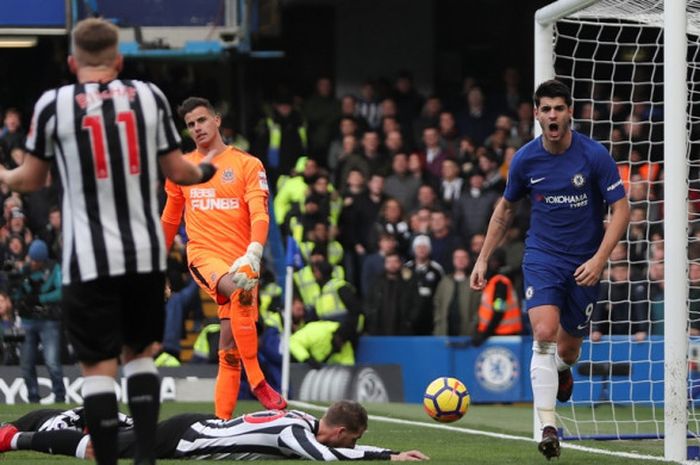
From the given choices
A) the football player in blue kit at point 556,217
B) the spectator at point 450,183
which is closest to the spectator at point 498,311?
the spectator at point 450,183

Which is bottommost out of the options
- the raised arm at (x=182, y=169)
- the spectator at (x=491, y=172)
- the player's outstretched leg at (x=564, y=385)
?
the player's outstretched leg at (x=564, y=385)

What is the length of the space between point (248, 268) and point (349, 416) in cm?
136

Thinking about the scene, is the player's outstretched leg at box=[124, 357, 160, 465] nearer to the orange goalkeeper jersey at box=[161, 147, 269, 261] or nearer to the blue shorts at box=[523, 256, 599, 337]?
the blue shorts at box=[523, 256, 599, 337]

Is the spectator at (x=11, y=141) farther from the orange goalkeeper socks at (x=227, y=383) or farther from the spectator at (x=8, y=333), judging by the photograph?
the orange goalkeeper socks at (x=227, y=383)

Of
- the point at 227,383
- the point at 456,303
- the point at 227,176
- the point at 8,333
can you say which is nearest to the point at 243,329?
the point at 227,383

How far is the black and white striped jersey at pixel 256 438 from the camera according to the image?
25.9 feet

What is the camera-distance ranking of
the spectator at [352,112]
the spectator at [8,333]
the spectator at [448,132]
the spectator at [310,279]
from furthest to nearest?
the spectator at [352,112], the spectator at [448,132], the spectator at [310,279], the spectator at [8,333]

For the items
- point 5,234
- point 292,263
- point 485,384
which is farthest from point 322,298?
point 5,234

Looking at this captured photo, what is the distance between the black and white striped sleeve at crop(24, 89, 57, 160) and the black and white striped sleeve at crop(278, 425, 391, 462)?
92.3 inches

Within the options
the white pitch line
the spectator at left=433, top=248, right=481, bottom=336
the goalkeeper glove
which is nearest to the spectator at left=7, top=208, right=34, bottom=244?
the white pitch line

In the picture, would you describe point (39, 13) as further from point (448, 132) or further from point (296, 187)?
point (448, 132)

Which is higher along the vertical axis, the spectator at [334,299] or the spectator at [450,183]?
the spectator at [450,183]

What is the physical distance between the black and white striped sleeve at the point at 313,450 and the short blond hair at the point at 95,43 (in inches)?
98.2

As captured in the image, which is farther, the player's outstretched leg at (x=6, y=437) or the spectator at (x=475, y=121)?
the spectator at (x=475, y=121)
